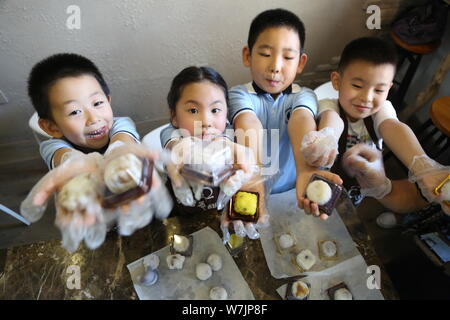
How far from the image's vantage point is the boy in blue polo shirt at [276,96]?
102 centimetres

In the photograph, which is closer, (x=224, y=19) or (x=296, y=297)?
(x=296, y=297)

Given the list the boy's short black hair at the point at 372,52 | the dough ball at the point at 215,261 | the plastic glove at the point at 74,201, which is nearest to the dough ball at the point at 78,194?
the plastic glove at the point at 74,201

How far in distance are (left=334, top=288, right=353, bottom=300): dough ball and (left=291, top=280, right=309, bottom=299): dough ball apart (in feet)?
0.31

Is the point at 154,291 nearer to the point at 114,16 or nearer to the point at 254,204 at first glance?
the point at 254,204

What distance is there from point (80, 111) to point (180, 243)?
59cm

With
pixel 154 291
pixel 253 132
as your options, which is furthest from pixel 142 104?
pixel 154 291

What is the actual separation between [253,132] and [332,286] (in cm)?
60

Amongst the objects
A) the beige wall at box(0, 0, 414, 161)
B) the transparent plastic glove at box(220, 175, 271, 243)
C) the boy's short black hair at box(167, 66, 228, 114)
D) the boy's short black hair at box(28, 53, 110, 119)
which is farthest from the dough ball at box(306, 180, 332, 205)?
the beige wall at box(0, 0, 414, 161)

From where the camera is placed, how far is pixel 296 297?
0.90 meters

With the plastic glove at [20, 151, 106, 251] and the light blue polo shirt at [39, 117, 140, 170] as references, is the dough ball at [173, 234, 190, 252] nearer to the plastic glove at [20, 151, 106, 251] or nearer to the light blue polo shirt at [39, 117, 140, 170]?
the plastic glove at [20, 151, 106, 251]

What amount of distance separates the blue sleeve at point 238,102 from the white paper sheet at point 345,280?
656 millimetres

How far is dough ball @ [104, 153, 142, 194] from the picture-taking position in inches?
27.7

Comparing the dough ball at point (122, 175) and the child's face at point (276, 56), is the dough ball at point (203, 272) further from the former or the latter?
the child's face at point (276, 56)

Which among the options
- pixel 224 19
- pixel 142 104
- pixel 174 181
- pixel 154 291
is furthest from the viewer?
pixel 142 104
